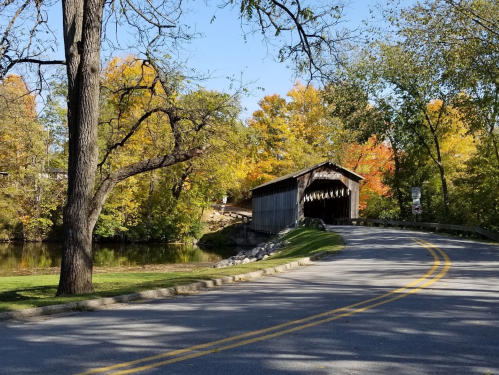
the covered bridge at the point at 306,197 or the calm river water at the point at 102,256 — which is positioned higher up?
the covered bridge at the point at 306,197

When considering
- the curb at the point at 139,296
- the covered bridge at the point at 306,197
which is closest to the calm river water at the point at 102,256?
the covered bridge at the point at 306,197

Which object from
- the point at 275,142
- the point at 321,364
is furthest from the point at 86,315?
the point at 275,142

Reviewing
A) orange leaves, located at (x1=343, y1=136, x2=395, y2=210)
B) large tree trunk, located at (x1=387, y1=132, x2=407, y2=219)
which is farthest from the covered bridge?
orange leaves, located at (x1=343, y1=136, x2=395, y2=210)

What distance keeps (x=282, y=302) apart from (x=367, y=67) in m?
28.2

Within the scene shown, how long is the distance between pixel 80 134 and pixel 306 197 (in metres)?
32.6

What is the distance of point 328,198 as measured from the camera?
1758 inches

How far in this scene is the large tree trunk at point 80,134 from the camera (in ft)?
33.8

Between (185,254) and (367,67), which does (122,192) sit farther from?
(367,67)

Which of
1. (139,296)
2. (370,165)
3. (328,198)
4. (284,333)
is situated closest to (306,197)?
(328,198)

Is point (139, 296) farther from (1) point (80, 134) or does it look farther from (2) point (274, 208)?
(2) point (274, 208)

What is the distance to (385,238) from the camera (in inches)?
933

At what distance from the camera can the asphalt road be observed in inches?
186

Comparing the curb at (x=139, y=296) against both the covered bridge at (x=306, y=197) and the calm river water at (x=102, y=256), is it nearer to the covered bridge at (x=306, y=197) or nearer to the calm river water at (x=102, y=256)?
the calm river water at (x=102, y=256)

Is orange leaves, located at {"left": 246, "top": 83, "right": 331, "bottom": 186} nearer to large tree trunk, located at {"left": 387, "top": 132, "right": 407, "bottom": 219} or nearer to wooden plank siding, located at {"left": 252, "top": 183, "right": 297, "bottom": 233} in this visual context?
wooden plank siding, located at {"left": 252, "top": 183, "right": 297, "bottom": 233}
